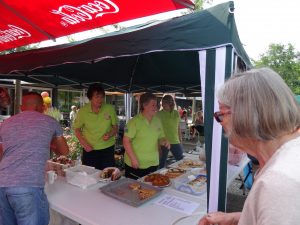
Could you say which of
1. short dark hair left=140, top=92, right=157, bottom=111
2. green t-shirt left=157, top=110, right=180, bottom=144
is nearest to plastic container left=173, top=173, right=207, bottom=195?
short dark hair left=140, top=92, right=157, bottom=111

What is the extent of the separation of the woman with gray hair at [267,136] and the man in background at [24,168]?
1.48 meters

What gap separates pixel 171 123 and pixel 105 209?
9.79 feet

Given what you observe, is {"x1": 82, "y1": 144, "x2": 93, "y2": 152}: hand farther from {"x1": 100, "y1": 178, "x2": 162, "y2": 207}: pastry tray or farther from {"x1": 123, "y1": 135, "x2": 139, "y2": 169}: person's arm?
{"x1": 100, "y1": 178, "x2": 162, "y2": 207}: pastry tray

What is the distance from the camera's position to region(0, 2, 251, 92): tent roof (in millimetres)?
1497

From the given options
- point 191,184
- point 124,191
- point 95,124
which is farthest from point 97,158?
point 191,184

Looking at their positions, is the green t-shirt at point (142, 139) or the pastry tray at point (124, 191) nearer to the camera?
the pastry tray at point (124, 191)

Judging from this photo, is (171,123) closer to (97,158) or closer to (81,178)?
(97,158)

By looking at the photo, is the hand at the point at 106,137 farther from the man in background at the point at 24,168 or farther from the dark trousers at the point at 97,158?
the man in background at the point at 24,168

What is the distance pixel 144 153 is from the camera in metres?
2.69

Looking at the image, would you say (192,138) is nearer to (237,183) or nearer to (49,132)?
(237,183)

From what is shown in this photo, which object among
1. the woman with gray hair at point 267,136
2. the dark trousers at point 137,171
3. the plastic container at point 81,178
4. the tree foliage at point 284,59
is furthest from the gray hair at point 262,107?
the tree foliage at point 284,59

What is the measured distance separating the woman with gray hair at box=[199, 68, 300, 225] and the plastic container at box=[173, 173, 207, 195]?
1.44 meters

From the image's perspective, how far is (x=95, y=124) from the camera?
325 centimetres

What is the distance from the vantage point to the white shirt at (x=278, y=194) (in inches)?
24.1
